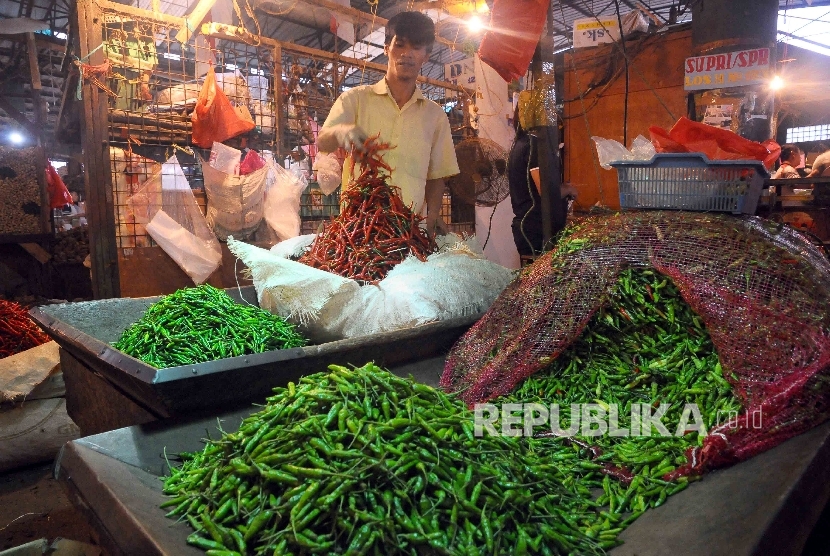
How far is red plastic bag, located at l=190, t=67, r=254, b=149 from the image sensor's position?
5832 millimetres

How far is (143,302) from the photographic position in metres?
3.65

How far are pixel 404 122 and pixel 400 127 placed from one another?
0.18 feet

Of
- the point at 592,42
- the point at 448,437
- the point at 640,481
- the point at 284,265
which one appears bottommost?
the point at 640,481

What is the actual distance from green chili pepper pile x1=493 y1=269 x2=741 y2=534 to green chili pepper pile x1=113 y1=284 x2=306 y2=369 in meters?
1.42

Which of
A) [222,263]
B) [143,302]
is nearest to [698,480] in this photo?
[143,302]

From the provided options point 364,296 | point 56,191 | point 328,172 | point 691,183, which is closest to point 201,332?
point 364,296

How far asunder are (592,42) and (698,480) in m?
6.91

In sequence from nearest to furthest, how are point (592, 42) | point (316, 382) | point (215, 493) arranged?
1. point (215, 493)
2. point (316, 382)
3. point (592, 42)

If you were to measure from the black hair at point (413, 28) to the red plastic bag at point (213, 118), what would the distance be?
275 cm

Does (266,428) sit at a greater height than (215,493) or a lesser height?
greater

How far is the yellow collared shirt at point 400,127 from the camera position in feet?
14.2

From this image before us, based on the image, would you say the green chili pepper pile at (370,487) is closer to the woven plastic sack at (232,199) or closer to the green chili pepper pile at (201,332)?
the green chili pepper pile at (201,332)

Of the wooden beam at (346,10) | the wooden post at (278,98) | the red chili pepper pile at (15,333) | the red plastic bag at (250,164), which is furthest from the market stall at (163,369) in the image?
the wooden beam at (346,10)

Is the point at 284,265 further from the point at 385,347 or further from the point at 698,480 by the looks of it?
the point at 698,480
